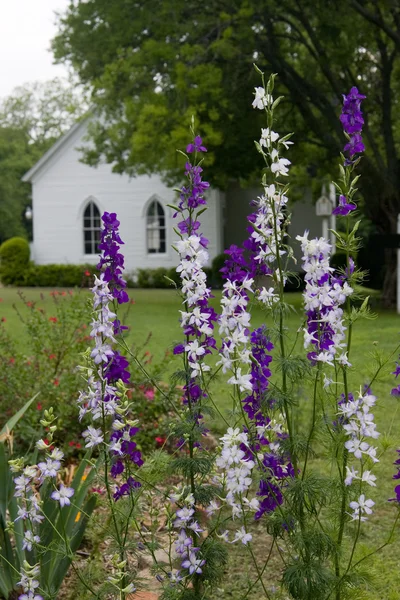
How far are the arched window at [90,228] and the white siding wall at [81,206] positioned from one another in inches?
8.7

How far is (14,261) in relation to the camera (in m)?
28.6

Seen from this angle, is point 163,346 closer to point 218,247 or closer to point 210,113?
point 210,113

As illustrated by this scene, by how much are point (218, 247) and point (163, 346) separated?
15849 millimetres

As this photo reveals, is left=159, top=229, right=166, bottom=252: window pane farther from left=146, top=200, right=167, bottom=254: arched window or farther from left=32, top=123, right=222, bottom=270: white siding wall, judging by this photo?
left=32, top=123, right=222, bottom=270: white siding wall

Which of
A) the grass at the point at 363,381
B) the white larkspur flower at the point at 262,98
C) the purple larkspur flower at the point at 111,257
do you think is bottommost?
the grass at the point at 363,381

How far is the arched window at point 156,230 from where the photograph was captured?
2838 cm

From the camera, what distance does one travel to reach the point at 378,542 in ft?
14.1

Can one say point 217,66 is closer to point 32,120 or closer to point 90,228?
point 90,228

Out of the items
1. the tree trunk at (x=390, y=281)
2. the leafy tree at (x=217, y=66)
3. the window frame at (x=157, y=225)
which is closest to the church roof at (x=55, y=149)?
the window frame at (x=157, y=225)

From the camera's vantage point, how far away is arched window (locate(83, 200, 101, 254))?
29000 millimetres

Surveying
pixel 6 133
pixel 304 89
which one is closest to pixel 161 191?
pixel 304 89

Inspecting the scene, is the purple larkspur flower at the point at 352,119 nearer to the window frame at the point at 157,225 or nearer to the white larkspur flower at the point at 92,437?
the white larkspur flower at the point at 92,437

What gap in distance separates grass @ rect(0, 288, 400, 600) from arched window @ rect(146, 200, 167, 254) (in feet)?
10.8

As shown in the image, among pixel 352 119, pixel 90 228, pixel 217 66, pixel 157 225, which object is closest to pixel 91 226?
pixel 90 228
